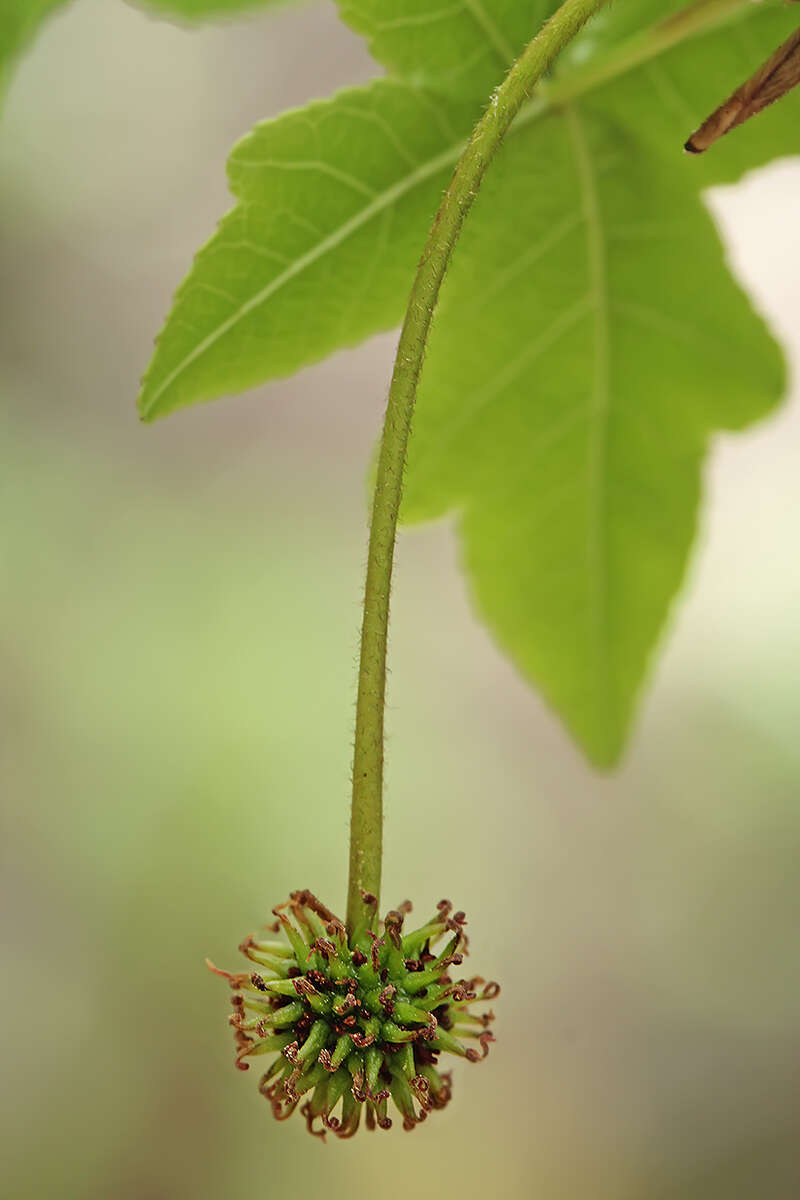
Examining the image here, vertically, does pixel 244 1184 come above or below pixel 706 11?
below

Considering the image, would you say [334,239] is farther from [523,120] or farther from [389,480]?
[389,480]

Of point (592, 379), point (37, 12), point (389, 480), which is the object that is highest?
point (37, 12)

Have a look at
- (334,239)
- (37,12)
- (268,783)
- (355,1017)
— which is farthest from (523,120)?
(268,783)

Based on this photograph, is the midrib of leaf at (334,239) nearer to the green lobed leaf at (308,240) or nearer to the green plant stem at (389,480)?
the green lobed leaf at (308,240)

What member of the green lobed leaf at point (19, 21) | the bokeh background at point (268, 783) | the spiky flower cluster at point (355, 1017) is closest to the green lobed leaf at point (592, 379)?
the green lobed leaf at point (19, 21)

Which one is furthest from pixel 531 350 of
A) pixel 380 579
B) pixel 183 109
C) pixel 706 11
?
pixel 183 109

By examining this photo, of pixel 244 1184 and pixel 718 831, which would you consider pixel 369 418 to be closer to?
pixel 718 831
